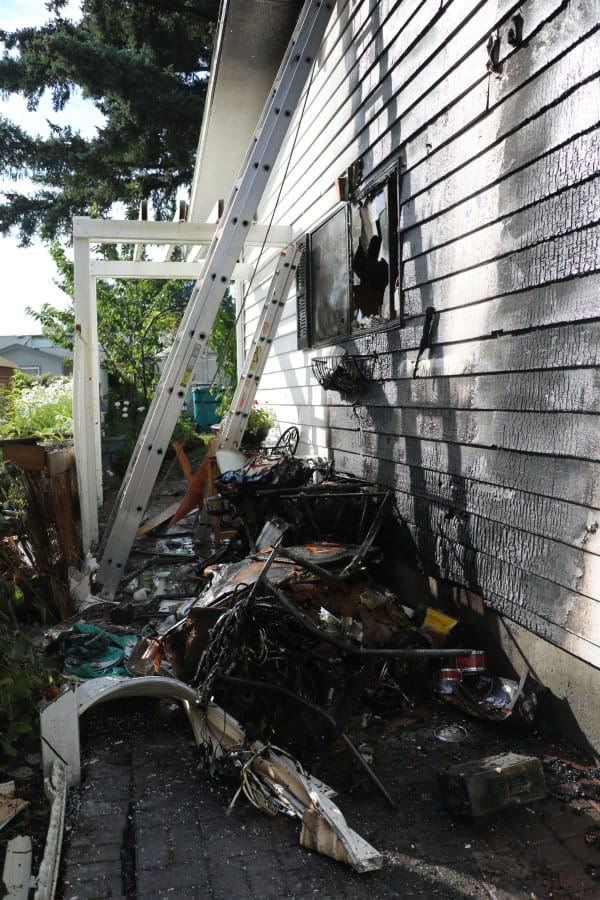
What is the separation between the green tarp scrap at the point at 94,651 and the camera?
4.24 metres

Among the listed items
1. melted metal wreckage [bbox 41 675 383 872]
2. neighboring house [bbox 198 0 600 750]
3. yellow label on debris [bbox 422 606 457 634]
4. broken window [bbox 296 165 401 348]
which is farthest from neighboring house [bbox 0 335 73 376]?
melted metal wreckage [bbox 41 675 383 872]

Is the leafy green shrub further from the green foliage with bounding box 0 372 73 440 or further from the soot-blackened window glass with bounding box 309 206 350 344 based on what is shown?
the green foliage with bounding box 0 372 73 440

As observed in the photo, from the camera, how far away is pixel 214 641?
316 cm

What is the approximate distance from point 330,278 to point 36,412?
4.64 metres

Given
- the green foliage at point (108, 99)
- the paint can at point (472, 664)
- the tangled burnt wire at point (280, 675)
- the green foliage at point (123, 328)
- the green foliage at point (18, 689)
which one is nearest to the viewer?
the tangled burnt wire at point (280, 675)

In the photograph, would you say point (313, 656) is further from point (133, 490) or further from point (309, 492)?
point (133, 490)

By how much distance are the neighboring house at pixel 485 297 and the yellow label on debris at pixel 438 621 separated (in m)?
0.20

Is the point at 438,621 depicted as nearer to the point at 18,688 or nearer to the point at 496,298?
the point at 496,298

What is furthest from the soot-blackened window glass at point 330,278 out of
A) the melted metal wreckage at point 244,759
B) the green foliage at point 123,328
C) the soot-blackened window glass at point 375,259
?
the green foliage at point 123,328

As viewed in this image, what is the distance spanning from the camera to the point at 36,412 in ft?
29.6

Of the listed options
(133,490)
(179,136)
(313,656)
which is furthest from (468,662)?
(179,136)

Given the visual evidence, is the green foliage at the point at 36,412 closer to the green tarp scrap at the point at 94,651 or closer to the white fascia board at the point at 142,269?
the white fascia board at the point at 142,269

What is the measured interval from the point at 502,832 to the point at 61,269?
14.0 m

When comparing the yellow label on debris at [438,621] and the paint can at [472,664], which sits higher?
the yellow label on debris at [438,621]
